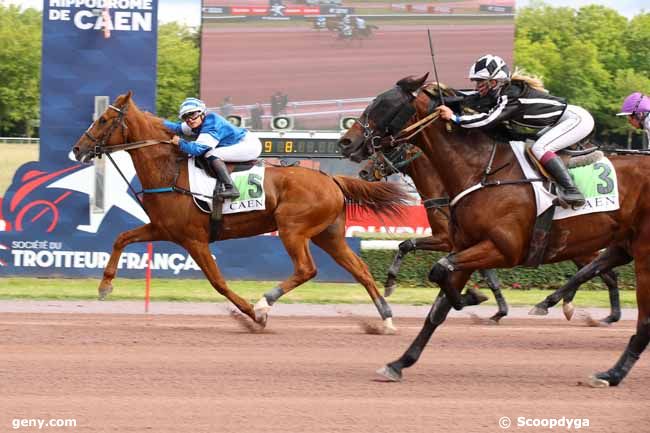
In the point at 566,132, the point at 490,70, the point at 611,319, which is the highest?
the point at 490,70

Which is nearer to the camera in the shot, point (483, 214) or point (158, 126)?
point (483, 214)

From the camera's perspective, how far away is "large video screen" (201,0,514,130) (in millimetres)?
31094

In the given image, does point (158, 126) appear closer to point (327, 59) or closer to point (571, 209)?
point (571, 209)

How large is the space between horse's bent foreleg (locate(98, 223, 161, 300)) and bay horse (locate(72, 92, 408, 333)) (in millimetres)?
10

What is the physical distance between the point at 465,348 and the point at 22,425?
15.9ft

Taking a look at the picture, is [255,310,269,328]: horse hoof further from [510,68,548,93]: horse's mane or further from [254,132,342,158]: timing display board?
[254,132,342,158]: timing display board

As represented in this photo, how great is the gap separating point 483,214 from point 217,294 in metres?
7.49

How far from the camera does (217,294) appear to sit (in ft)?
49.9

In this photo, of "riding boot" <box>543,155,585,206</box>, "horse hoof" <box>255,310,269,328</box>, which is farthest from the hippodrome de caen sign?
"riding boot" <box>543,155,585,206</box>

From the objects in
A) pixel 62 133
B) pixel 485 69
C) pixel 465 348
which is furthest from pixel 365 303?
pixel 485 69

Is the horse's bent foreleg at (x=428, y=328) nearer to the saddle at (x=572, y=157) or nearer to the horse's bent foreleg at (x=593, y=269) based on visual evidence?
the saddle at (x=572, y=157)

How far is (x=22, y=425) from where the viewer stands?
22.1ft

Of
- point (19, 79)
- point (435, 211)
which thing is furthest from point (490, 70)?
point (19, 79)

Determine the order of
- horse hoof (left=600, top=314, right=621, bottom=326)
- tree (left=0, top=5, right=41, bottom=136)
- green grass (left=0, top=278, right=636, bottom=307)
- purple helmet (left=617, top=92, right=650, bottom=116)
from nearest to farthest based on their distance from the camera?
purple helmet (left=617, top=92, right=650, bottom=116) < horse hoof (left=600, top=314, right=621, bottom=326) < green grass (left=0, top=278, right=636, bottom=307) < tree (left=0, top=5, right=41, bottom=136)
